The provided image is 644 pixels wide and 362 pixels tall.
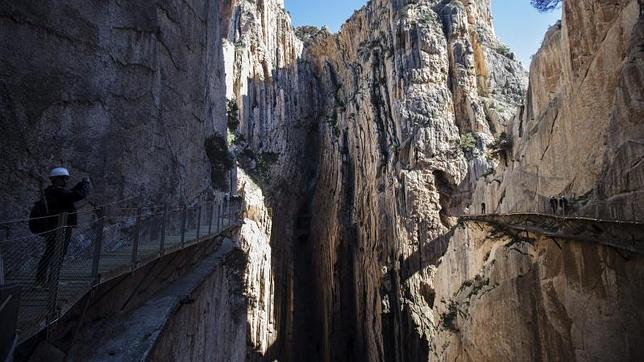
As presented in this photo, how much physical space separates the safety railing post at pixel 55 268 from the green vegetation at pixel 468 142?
25238 millimetres

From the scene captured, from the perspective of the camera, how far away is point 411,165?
86.8 feet

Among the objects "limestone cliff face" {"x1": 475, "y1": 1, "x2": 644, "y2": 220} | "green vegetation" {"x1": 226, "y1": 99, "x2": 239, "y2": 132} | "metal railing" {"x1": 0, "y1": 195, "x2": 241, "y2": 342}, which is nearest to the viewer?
"metal railing" {"x1": 0, "y1": 195, "x2": 241, "y2": 342}

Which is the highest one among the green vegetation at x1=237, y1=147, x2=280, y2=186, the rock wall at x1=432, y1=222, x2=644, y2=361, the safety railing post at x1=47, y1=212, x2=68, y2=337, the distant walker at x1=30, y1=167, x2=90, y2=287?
the green vegetation at x1=237, y1=147, x2=280, y2=186

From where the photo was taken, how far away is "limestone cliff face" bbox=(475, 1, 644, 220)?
562 centimetres

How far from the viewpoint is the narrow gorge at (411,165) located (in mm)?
5863

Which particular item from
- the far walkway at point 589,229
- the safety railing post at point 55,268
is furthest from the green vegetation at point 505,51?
the safety railing post at point 55,268

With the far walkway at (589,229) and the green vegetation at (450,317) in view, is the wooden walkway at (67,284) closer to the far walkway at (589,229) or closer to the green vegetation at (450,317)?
the far walkway at (589,229)

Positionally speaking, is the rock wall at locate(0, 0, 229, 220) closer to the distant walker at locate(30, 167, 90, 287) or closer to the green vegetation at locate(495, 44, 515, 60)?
the distant walker at locate(30, 167, 90, 287)

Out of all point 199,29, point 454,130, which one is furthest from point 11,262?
point 454,130

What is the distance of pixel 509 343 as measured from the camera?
8.70 meters

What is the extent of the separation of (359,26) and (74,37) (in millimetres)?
33647

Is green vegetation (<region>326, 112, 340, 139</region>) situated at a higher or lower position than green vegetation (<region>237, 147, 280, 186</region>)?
higher

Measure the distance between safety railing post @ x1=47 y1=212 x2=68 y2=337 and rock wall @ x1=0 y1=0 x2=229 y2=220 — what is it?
1.83m

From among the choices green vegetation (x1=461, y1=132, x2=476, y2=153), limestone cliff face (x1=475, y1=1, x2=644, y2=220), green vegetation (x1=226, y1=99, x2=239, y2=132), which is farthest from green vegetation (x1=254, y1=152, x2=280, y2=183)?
limestone cliff face (x1=475, y1=1, x2=644, y2=220)
